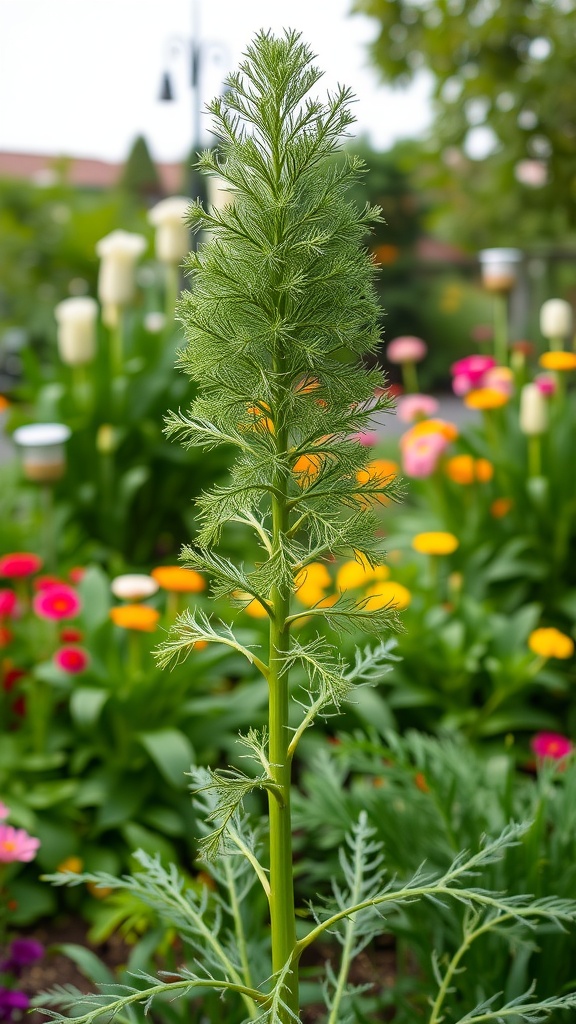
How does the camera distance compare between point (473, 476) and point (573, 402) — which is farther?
point (573, 402)

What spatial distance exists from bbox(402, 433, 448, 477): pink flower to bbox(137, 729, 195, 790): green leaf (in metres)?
1.29

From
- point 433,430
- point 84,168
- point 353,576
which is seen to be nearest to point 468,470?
point 433,430

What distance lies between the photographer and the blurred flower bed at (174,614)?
7.82 ft

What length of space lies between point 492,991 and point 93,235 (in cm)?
1249

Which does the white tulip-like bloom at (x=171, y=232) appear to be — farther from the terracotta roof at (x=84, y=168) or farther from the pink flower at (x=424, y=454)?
the terracotta roof at (x=84, y=168)

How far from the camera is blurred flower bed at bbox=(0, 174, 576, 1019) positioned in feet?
7.82

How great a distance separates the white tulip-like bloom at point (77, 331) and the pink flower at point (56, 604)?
149cm

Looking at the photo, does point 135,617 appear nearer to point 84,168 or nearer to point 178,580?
point 178,580

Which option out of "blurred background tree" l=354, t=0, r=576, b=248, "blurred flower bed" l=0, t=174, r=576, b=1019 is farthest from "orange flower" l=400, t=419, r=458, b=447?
"blurred background tree" l=354, t=0, r=576, b=248

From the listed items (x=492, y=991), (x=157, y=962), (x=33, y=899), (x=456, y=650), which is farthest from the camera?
(x=456, y=650)

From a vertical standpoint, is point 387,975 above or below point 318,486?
below

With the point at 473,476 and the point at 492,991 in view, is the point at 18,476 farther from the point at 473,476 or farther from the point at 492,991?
the point at 492,991

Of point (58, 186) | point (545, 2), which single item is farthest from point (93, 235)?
point (545, 2)

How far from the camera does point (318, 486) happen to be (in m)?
1.00
